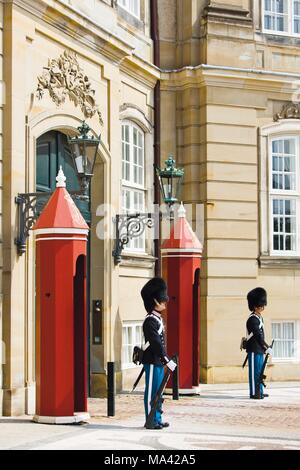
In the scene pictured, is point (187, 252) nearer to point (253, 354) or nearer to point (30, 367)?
point (253, 354)

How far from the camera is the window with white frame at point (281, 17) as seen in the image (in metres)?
19.4

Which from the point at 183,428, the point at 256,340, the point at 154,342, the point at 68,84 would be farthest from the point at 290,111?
the point at 183,428

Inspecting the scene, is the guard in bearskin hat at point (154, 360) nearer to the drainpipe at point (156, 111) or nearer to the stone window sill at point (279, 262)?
the drainpipe at point (156, 111)

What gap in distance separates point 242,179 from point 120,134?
299cm

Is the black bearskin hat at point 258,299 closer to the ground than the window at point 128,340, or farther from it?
farther from it

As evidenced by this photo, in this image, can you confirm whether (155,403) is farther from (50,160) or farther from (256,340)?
(50,160)

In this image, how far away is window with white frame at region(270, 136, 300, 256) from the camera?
1925 cm

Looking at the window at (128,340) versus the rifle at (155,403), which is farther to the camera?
the window at (128,340)

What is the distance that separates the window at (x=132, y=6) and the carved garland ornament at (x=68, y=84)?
2626 mm

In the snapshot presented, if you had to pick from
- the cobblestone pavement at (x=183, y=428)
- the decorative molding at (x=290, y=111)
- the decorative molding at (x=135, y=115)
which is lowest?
the cobblestone pavement at (x=183, y=428)

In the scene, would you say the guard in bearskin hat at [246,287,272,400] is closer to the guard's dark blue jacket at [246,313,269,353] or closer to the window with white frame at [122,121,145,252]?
the guard's dark blue jacket at [246,313,269,353]

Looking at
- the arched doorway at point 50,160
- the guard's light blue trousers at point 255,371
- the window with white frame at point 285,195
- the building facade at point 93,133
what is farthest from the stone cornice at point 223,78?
the guard's light blue trousers at point 255,371

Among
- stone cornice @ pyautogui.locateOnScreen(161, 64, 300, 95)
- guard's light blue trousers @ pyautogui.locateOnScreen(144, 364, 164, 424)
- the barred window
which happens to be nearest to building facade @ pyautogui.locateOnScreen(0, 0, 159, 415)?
stone cornice @ pyautogui.locateOnScreen(161, 64, 300, 95)

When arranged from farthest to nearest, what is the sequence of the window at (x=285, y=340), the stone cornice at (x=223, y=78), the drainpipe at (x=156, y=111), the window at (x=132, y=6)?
the window at (x=285, y=340) < the stone cornice at (x=223, y=78) < the drainpipe at (x=156, y=111) < the window at (x=132, y=6)
